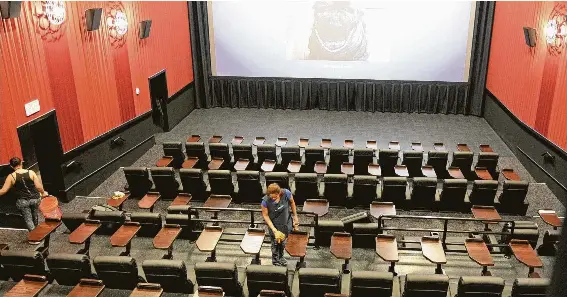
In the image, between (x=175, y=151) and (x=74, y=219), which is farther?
(x=175, y=151)

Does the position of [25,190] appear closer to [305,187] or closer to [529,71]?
[305,187]

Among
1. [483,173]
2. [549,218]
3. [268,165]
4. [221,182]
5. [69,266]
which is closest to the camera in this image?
[69,266]

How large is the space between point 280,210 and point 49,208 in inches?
156

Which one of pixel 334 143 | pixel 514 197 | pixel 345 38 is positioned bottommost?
pixel 334 143

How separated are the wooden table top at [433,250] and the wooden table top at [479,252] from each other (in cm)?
37

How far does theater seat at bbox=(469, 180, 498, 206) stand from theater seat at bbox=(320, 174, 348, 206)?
2209 millimetres

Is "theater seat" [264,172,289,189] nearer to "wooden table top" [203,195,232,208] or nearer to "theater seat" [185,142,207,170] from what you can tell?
"wooden table top" [203,195,232,208]

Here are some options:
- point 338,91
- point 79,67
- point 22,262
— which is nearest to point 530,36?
point 338,91

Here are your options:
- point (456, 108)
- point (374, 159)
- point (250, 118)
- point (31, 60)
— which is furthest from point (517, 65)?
point (31, 60)

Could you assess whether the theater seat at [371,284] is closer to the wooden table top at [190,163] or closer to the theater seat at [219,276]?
the theater seat at [219,276]

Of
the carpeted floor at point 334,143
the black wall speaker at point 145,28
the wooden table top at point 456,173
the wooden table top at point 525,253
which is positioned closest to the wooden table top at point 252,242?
the carpeted floor at point 334,143

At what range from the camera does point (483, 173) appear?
31.6 ft

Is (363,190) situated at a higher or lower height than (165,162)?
lower

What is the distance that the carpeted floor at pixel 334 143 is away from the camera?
773 centimetres
